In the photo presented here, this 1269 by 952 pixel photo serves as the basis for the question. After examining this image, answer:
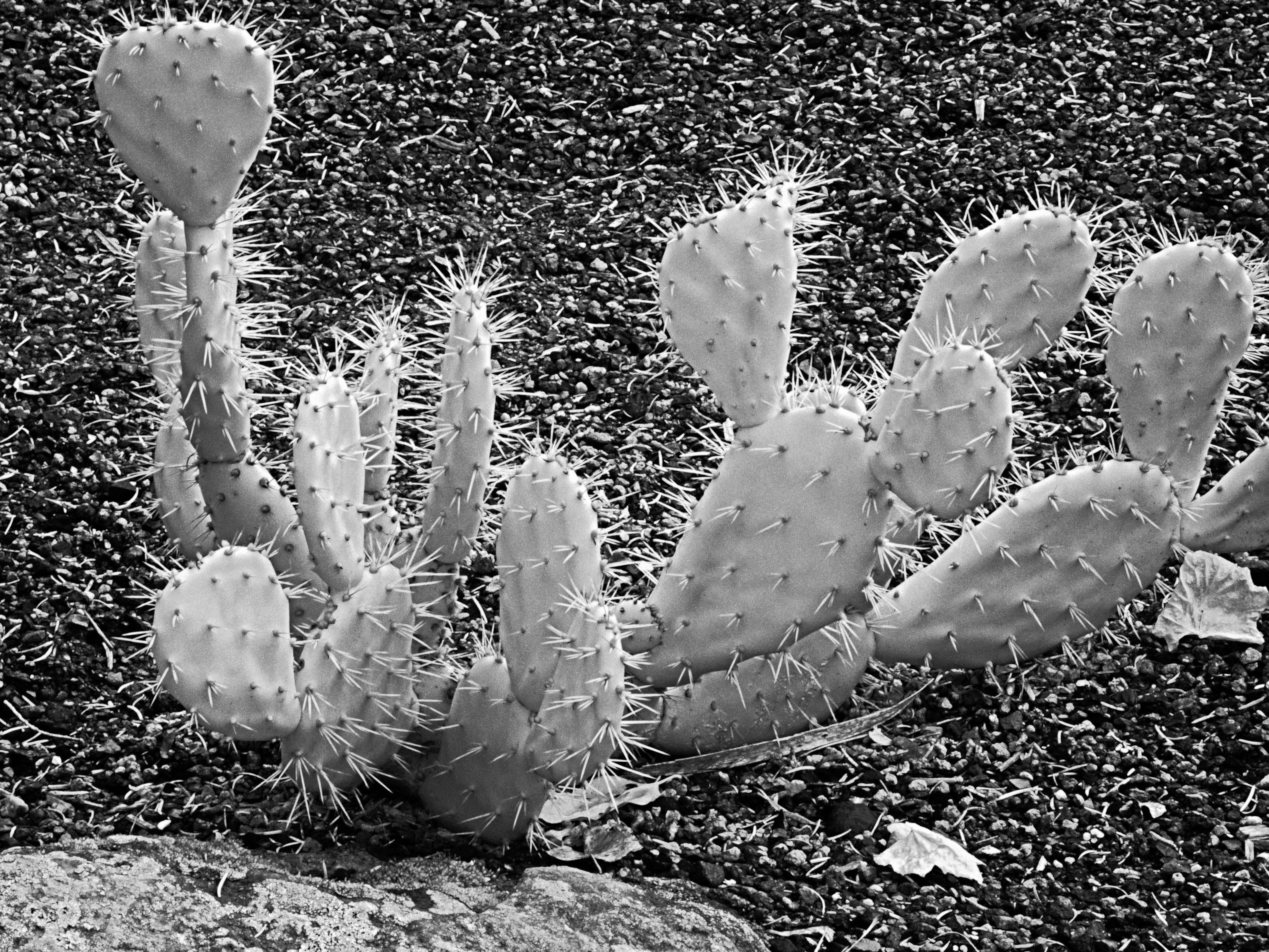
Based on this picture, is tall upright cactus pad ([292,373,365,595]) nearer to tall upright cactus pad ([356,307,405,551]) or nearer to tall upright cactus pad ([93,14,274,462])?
tall upright cactus pad ([356,307,405,551])

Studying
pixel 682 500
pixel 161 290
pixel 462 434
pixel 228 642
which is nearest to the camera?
pixel 228 642

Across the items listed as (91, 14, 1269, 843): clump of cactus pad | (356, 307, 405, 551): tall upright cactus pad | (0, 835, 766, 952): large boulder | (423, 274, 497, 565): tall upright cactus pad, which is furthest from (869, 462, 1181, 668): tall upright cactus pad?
(356, 307, 405, 551): tall upright cactus pad

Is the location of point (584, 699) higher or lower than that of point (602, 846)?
higher

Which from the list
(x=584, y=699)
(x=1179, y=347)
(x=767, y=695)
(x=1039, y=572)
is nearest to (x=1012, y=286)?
(x=1179, y=347)

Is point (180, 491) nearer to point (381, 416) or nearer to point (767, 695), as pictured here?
point (381, 416)

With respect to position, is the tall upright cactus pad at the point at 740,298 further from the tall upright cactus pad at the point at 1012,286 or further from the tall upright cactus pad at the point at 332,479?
the tall upright cactus pad at the point at 332,479

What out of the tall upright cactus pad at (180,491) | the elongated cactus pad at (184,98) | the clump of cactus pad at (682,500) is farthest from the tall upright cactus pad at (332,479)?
the tall upright cactus pad at (180,491)
